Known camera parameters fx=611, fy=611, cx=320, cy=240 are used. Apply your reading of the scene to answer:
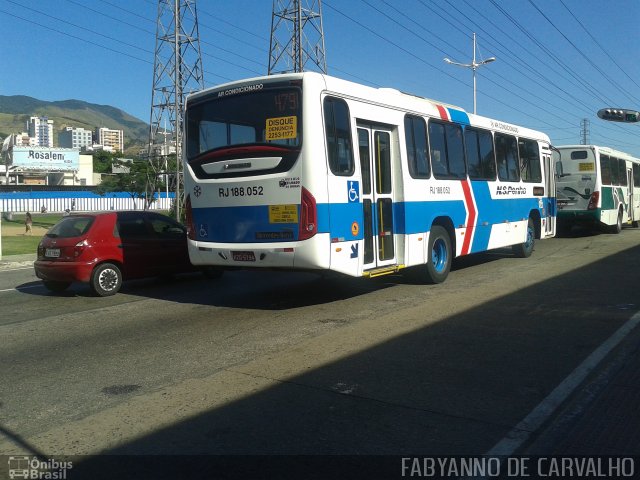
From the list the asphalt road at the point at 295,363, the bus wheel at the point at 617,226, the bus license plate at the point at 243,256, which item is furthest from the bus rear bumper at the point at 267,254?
the bus wheel at the point at 617,226

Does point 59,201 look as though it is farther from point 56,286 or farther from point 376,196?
point 376,196

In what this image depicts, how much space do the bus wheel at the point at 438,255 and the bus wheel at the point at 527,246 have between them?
480 centimetres

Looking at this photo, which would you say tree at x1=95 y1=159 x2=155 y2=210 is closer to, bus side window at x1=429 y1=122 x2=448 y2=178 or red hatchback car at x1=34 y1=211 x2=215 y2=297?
red hatchback car at x1=34 y1=211 x2=215 y2=297

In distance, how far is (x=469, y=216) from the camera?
1249cm

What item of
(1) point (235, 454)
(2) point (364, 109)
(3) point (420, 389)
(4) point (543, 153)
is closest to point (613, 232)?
(4) point (543, 153)

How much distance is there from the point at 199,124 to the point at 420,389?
5960 mm

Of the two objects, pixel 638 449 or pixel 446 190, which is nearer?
pixel 638 449

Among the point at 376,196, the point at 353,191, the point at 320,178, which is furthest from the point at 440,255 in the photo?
the point at 320,178

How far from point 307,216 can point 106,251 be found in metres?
4.58

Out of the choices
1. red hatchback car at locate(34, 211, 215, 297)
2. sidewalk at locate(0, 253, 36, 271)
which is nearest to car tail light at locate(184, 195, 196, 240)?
red hatchback car at locate(34, 211, 215, 297)

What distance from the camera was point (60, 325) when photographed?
8.61m

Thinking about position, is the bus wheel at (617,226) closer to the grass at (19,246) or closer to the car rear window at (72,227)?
the car rear window at (72,227)

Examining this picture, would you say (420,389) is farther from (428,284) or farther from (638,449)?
(428,284)

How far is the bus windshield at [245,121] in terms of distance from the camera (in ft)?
28.1
